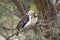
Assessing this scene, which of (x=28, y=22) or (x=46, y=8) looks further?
(x=46, y=8)

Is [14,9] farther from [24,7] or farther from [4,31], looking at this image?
[4,31]

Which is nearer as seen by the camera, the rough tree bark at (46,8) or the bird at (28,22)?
the bird at (28,22)

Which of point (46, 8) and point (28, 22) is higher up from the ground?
point (46, 8)

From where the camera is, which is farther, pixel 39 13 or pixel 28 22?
pixel 39 13

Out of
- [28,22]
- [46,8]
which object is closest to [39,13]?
[46,8]

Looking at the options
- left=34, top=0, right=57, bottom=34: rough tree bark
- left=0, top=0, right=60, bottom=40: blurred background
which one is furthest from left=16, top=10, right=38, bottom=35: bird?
left=34, top=0, right=57, bottom=34: rough tree bark

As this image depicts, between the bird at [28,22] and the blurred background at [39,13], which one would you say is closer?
the bird at [28,22]

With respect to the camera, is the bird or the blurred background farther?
the blurred background

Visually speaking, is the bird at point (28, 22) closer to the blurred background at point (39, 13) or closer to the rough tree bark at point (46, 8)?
the blurred background at point (39, 13)

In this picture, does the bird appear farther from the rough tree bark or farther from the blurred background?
the rough tree bark

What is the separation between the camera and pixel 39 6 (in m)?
3.76

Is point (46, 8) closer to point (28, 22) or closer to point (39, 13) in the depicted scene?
point (39, 13)

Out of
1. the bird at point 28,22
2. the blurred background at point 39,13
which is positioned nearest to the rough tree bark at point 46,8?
the blurred background at point 39,13

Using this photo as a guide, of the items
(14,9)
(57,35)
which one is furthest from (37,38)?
(14,9)
